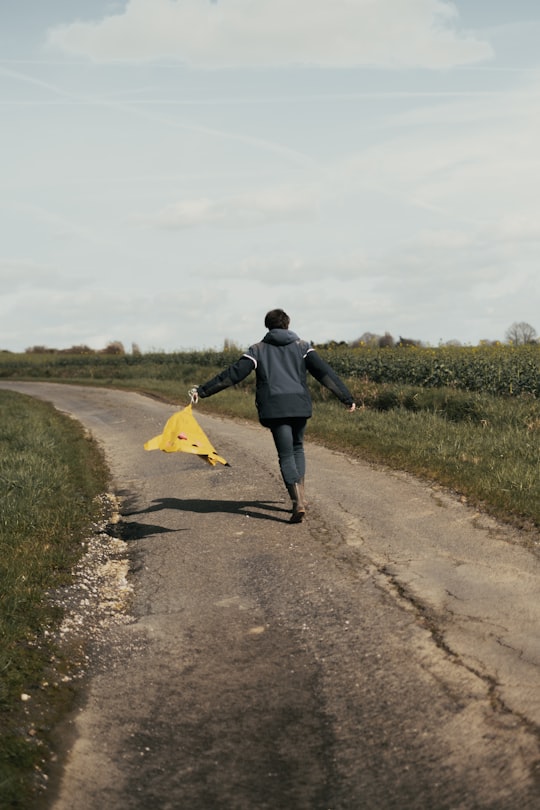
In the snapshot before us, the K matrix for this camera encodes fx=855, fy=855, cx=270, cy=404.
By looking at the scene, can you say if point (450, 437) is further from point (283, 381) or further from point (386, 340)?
point (386, 340)

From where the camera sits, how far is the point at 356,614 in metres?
6.60

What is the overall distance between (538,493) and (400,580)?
3399 millimetres

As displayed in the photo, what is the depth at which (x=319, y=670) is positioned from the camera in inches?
224

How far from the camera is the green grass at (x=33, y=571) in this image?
497cm

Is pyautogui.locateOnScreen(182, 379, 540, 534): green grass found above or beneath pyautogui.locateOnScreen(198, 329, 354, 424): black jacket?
beneath

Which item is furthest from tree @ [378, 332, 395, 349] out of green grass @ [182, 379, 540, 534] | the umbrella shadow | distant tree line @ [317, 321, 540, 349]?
the umbrella shadow

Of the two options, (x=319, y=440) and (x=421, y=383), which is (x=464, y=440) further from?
(x=421, y=383)

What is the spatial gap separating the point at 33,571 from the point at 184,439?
2569mm

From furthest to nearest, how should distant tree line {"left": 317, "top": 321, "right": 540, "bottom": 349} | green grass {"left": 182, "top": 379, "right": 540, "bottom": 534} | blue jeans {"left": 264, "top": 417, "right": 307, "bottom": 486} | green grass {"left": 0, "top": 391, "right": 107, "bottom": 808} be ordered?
distant tree line {"left": 317, "top": 321, "right": 540, "bottom": 349} → green grass {"left": 182, "top": 379, "right": 540, "bottom": 534} → blue jeans {"left": 264, "top": 417, "right": 307, "bottom": 486} → green grass {"left": 0, "top": 391, "right": 107, "bottom": 808}

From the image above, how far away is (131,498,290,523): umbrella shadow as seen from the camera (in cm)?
1010

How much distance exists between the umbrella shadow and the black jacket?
50.0 inches

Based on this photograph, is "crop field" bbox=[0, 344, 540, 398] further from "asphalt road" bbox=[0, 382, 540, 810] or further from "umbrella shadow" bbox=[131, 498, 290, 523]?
"asphalt road" bbox=[0, 382, 540, 810]

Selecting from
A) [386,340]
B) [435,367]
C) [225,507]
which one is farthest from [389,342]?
[225,507]

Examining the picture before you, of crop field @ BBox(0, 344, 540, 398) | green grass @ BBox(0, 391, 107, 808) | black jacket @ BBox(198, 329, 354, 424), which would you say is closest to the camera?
green grass @ BBox(0, 391, 107, 808)
